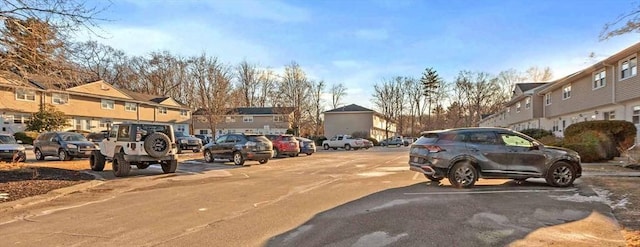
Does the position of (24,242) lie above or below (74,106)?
below

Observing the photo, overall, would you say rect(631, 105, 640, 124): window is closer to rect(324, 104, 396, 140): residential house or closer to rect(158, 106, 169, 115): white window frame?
rect(324, 104, 396, 140): residential house

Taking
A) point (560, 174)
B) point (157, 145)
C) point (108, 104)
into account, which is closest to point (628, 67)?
point (560, 174)

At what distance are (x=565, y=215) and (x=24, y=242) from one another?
28.0 ft

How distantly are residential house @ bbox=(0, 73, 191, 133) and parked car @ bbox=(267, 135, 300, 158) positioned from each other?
1877cm

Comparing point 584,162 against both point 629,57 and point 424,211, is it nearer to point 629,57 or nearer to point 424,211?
point 629,57

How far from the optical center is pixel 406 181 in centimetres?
1361

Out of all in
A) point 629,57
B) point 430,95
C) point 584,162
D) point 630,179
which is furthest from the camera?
point 430,95

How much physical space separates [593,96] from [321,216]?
88.0 feet

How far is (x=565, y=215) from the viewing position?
8.03 meters

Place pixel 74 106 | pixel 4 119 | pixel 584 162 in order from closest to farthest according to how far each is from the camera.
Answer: pixel 584 162
pixel 4 119
pixel 74 106

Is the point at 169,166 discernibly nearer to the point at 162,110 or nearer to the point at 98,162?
the point at 98,162

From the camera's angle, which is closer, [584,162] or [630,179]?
[630,179]

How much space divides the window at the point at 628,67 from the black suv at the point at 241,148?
61.1 ft

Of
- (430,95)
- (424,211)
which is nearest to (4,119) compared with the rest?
(424,211)
